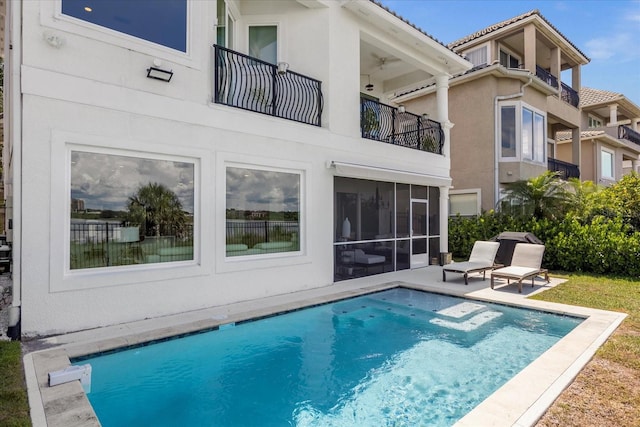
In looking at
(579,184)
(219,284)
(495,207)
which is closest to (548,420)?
(219,284)

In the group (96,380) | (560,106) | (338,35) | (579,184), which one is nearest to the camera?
(96,380)

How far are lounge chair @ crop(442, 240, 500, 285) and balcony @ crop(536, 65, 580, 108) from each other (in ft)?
45.9

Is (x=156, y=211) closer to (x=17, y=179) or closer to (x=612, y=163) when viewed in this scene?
(x=17, y=179)

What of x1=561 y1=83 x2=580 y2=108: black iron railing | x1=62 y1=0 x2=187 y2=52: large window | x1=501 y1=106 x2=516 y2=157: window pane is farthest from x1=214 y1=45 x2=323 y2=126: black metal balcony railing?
x1=561 y1=83 x2=580 y2=108: black iron railing

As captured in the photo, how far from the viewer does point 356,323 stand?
9.64 metres

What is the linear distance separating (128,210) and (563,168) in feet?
90.5

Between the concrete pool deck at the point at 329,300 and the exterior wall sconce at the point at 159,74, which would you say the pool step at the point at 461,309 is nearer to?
the concrete pool deck at the point at 329,300

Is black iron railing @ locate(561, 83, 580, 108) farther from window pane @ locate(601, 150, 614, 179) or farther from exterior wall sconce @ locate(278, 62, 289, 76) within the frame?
exterior wall sconce @ locate(278, 62, 289, 76)

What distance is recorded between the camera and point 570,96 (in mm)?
26312

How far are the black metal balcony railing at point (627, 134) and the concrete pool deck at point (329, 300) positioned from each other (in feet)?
94.5

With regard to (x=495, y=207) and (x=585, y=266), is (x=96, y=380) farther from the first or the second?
(x=495, y=207)

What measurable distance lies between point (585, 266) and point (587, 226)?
5.55ft

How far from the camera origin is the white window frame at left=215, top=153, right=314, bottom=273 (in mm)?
→ 10320

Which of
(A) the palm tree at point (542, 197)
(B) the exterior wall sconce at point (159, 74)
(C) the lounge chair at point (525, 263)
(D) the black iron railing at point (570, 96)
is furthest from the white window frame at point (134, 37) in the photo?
(D) the black iron railing at point (570, 96)
